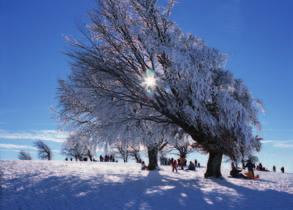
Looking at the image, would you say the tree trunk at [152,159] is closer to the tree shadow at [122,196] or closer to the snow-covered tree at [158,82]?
the snow-covered tree at [158,82]

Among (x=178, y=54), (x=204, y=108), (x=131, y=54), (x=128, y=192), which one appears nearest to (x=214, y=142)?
(x=204, y=108)

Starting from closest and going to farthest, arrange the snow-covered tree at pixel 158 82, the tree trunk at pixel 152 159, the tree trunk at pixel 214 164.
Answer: the snow-covered tree at pixel 158 82, the tree trunk at pixel 214 164, the tree trunk at pixel 152 159

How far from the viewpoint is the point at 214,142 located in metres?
23.0

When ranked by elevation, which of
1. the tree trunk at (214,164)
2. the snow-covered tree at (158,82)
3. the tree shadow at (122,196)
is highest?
the snow-covered tree at (158,82)

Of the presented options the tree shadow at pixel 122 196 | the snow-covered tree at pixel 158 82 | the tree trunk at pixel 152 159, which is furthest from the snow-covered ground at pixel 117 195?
the tree trunk at pixel 152 159

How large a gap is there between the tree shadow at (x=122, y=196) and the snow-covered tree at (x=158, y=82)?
4616 millimetres

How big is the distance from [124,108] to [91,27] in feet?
18.7

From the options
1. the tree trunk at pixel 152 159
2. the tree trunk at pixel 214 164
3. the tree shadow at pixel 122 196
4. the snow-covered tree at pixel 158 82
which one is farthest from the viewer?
the tree trunk at pixel 152 159

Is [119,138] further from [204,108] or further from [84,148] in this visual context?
[204,108]

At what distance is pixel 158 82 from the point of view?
21766 millimetres

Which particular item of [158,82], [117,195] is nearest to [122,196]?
[117,195]

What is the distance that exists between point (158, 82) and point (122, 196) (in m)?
8.77

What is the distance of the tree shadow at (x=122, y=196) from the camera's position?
12.8 metres

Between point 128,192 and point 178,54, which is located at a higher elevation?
point 178,54
